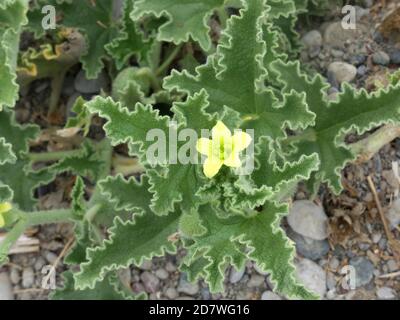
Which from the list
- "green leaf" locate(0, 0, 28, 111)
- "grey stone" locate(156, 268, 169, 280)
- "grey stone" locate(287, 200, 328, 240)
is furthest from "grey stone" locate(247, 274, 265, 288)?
"green leaf" locate(0, 0, 28, 111)

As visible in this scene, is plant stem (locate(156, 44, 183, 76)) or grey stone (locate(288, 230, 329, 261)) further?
plant stem (locate(156, 44, 183, 76))

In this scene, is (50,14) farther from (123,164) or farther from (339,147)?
(339,147)

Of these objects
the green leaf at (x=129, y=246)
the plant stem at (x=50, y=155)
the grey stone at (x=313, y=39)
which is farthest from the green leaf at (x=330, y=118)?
the plant stem at (x=50, y=155)

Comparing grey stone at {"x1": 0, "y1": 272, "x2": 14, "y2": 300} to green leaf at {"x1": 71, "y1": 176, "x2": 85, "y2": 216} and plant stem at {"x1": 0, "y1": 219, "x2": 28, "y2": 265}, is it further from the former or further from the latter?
green leaf at {"x1": 71, "y1": 176, "x2": 85, "y2": 216}

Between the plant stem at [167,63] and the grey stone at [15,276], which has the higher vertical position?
the plant stem at [167,63]

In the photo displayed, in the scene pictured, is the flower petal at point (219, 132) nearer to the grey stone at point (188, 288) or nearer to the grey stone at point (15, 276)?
the grey stone at point (188, 288)

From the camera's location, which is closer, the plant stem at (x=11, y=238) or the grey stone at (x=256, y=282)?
the plant stem at (x=11, y=238)
